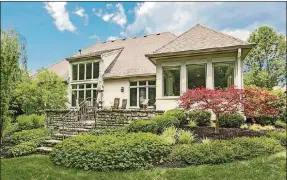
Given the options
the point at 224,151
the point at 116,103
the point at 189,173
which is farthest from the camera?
the point at 116,103

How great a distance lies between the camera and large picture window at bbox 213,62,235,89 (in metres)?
12.9

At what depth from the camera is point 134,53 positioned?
2048 centimetres

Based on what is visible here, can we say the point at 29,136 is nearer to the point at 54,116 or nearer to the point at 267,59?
the point at 54,116

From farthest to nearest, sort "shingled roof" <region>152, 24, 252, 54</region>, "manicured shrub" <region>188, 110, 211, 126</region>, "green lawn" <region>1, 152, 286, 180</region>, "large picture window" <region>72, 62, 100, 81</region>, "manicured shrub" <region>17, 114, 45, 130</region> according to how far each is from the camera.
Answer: "large picture window" <region>72, 62, 100, 81</region>, "manicured shrub" <region>17, 114, 45, 130</region>, "shingled roof" <region>152, 24, 252, 54</region>, "manicured shrub" <region>188, 110, 211, 126</region>, "green lawn" <region>1, 152, 286, 180</region>

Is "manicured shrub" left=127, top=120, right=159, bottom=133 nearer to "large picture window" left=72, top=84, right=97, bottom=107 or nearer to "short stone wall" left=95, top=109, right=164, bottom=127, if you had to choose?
"short stone wall" left=95, top=109, right=164, bottom=127

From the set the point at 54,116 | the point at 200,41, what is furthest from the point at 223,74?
the point at 54,116

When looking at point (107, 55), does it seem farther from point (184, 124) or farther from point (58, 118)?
point (184, 124)

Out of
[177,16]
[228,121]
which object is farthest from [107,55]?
[228,121]

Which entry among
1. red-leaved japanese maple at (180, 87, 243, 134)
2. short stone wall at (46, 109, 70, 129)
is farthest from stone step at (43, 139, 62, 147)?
red-leaved japanese maple at (180, 87, 243, 134)

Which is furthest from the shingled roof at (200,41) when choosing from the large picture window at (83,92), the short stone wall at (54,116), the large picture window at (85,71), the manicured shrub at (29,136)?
the large picture window at (83,92)

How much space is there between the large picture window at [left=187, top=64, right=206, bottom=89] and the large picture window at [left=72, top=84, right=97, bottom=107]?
783 centimetres

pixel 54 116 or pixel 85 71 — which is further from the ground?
pixel 85 71

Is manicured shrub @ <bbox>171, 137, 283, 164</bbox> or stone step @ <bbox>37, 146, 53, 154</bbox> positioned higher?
manicured shrub @ <bbox>171, 137, 283, 164</bbox>

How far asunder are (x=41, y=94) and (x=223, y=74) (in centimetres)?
1064
